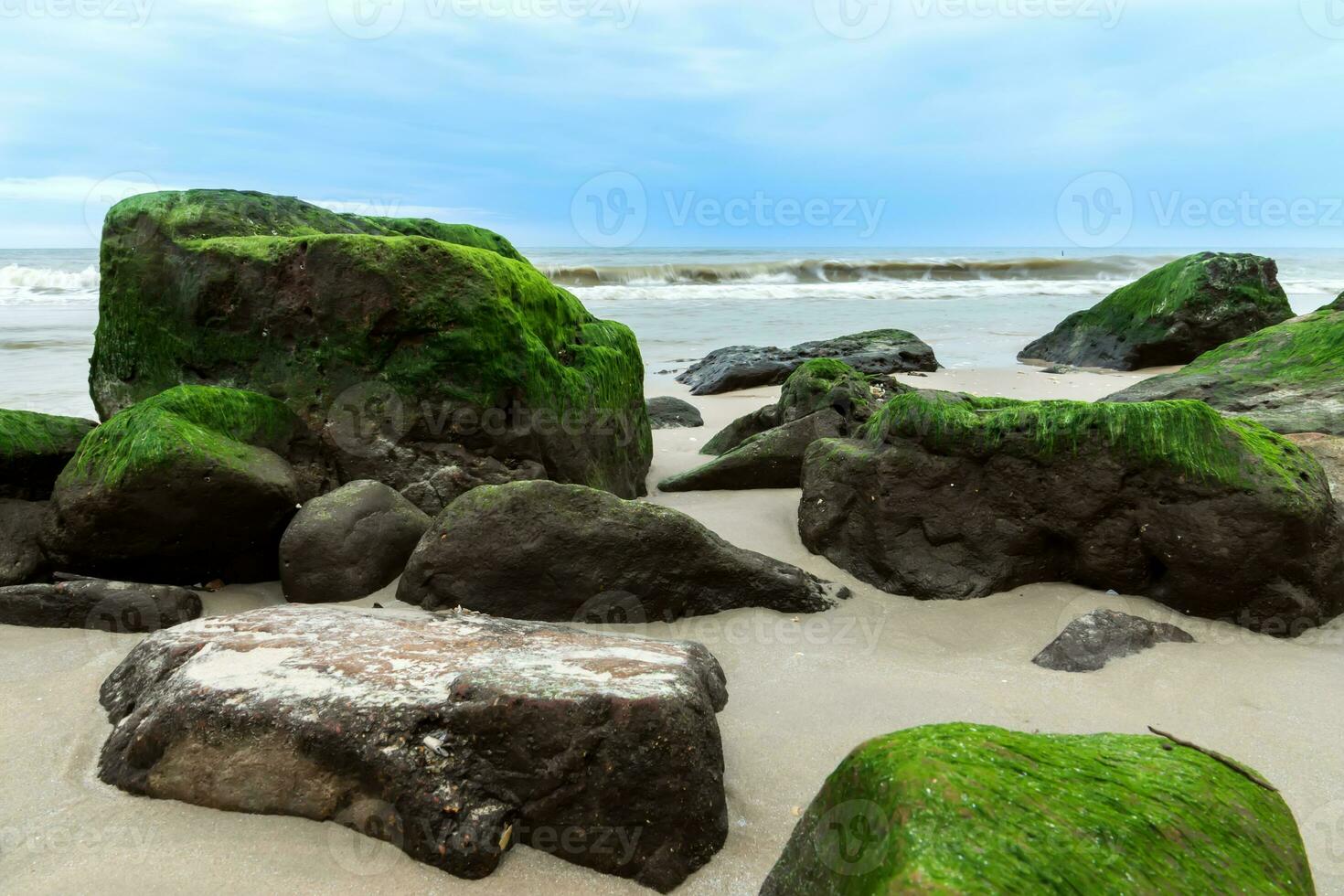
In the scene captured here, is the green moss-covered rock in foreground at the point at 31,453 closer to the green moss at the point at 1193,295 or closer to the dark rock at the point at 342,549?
the dark rock at the point at 342,549

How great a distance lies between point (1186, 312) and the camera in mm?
11727

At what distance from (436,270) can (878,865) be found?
4094 mm

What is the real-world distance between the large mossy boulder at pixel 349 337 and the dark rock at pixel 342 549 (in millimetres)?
694

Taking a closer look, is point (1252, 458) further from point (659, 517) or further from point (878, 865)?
point (878, 865)

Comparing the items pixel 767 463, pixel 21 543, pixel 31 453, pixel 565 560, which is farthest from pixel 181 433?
pixel 767 463

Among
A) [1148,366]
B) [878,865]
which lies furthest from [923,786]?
[1148,366]

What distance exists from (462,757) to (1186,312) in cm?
1195

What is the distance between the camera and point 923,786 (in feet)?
5.73

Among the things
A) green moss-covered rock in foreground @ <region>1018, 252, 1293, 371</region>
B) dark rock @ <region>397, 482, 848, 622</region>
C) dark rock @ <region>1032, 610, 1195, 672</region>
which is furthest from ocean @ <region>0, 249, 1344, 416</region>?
dark rock @ <region>1032, 610, 1195, 672</region>

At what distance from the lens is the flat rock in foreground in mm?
2324

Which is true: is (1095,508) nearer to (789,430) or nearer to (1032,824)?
(789,430)

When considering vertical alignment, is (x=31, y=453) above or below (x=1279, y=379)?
below

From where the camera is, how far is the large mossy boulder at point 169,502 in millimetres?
4023

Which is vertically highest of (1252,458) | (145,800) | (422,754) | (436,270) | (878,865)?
(436,270)
